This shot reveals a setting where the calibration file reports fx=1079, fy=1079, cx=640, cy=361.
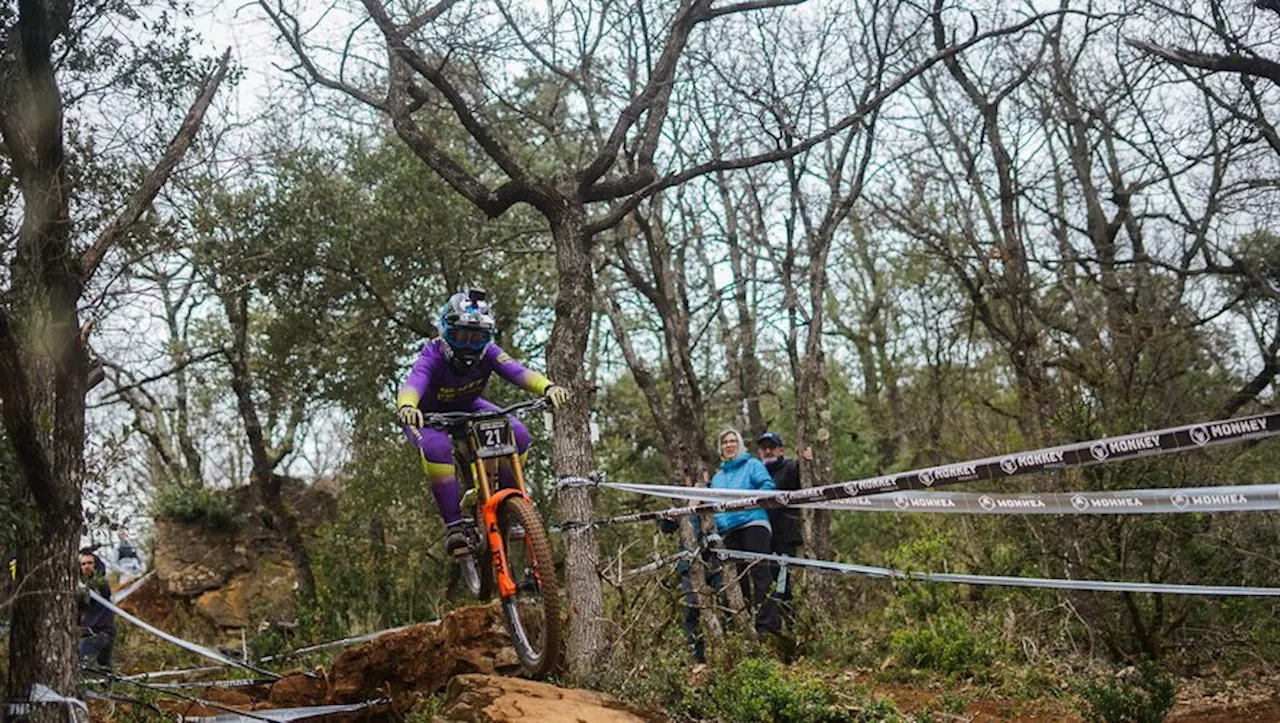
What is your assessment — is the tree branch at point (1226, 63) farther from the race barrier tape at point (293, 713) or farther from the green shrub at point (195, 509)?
the green shrub at point (195, 509)

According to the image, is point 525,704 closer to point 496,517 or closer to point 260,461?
point 496,517

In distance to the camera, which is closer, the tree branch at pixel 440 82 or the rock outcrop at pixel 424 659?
the tree branch at pixel 440 82

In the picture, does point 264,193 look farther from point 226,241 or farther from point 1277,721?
point 1277,721

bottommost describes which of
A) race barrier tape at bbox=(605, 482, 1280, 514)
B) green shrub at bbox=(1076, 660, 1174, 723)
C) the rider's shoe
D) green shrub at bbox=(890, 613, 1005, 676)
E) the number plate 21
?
green shrub at bbox=(1076, 660, 1174, 723)

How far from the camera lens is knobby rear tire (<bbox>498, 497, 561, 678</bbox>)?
20.3 feet

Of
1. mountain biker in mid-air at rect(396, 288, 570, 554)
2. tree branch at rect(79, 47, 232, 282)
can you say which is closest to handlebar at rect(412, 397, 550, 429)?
mountain biker in mid-air at rect(396, 288, 570, 554)

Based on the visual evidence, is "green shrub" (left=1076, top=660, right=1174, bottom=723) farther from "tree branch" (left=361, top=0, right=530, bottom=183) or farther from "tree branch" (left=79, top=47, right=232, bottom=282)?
"tree branch" (left=79, top=47, right=232, bottom=282)

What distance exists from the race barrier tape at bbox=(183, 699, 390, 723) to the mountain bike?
1.61 meters

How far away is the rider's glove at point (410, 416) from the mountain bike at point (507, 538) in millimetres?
206

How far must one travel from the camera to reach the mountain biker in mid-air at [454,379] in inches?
273

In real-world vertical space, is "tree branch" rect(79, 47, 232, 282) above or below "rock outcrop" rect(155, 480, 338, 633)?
above

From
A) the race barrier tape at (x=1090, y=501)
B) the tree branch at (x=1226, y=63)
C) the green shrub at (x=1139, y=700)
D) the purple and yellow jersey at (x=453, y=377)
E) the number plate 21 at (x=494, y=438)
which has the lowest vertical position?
the green shrub at (x=1139, y=700)

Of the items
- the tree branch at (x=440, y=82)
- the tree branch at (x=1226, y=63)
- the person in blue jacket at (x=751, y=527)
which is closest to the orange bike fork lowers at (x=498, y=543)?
the person in blue jacket at (x=751, y=527)

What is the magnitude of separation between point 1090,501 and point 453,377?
396cm
